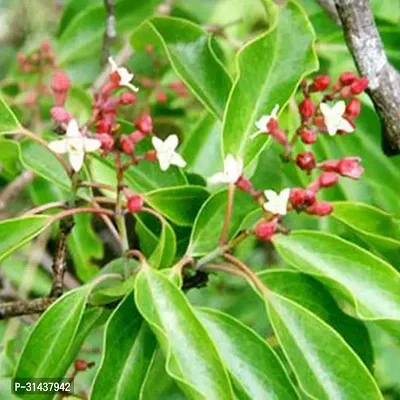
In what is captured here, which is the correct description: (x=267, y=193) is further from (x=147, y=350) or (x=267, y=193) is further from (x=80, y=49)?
(x=80, y=49)

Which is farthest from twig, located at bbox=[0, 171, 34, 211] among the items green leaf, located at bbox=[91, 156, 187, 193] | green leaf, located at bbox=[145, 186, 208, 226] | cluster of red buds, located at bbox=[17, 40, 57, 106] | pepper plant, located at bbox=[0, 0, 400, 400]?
green leaf, located at bbox=[145, 186, 208, 226]

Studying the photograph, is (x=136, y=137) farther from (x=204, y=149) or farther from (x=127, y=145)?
(x=204, y=149)

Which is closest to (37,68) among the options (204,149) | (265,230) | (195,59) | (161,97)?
(161,97)

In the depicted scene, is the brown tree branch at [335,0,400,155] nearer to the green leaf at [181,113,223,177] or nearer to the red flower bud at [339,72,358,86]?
the red flower bud at [339,72,358,86]

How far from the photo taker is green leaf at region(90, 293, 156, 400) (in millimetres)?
1373

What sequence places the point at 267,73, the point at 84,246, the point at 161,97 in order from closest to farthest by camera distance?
the point at 267,73, the point at 84,246, the point at 161,97

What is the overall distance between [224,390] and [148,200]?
1.02 ft

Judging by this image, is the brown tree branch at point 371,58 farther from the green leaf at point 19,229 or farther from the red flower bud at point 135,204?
the green leaf at point 19,229

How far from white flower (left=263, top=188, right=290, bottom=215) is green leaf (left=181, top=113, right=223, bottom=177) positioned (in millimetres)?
579

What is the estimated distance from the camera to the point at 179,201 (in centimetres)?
151

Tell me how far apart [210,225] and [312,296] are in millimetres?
156

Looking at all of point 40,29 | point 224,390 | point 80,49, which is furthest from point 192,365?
point 40,29

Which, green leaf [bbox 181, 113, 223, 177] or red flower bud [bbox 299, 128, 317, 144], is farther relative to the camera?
green leaf [bbox 181, 113, 223, 177]

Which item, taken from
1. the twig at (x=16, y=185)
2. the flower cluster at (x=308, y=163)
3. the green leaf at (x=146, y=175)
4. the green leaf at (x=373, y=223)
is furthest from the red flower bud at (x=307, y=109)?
the twig at (x=16, y=185)
